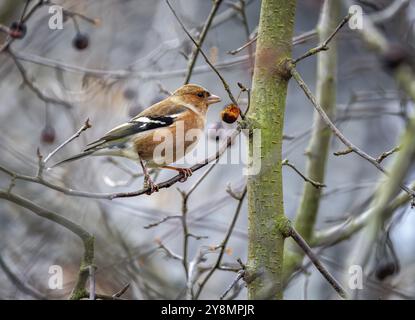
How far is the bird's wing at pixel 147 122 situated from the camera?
4199mm

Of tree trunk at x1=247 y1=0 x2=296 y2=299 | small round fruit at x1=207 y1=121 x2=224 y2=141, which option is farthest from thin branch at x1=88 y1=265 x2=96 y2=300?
small round fruit at x1=207 y1=121 x2=224 y2=141

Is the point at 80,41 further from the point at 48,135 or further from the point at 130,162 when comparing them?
the point at 130,162

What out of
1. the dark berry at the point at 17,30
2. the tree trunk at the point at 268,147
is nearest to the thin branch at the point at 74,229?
the tree trunk at the point at 268,147

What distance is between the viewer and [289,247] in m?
4.21

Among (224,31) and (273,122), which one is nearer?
(273,122)

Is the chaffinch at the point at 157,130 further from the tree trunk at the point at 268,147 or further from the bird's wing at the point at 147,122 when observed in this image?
the tree trunk at the point at 268,147

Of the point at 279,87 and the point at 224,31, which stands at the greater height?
the point at 224,31

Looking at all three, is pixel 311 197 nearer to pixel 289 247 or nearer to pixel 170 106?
pixel 289 247

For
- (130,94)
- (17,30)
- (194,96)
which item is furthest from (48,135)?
(194,96)

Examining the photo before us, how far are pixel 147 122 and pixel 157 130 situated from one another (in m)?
0.10

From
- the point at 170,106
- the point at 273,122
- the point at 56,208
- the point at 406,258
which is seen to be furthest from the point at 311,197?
the point at 406,258

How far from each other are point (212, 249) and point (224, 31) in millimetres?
7000
